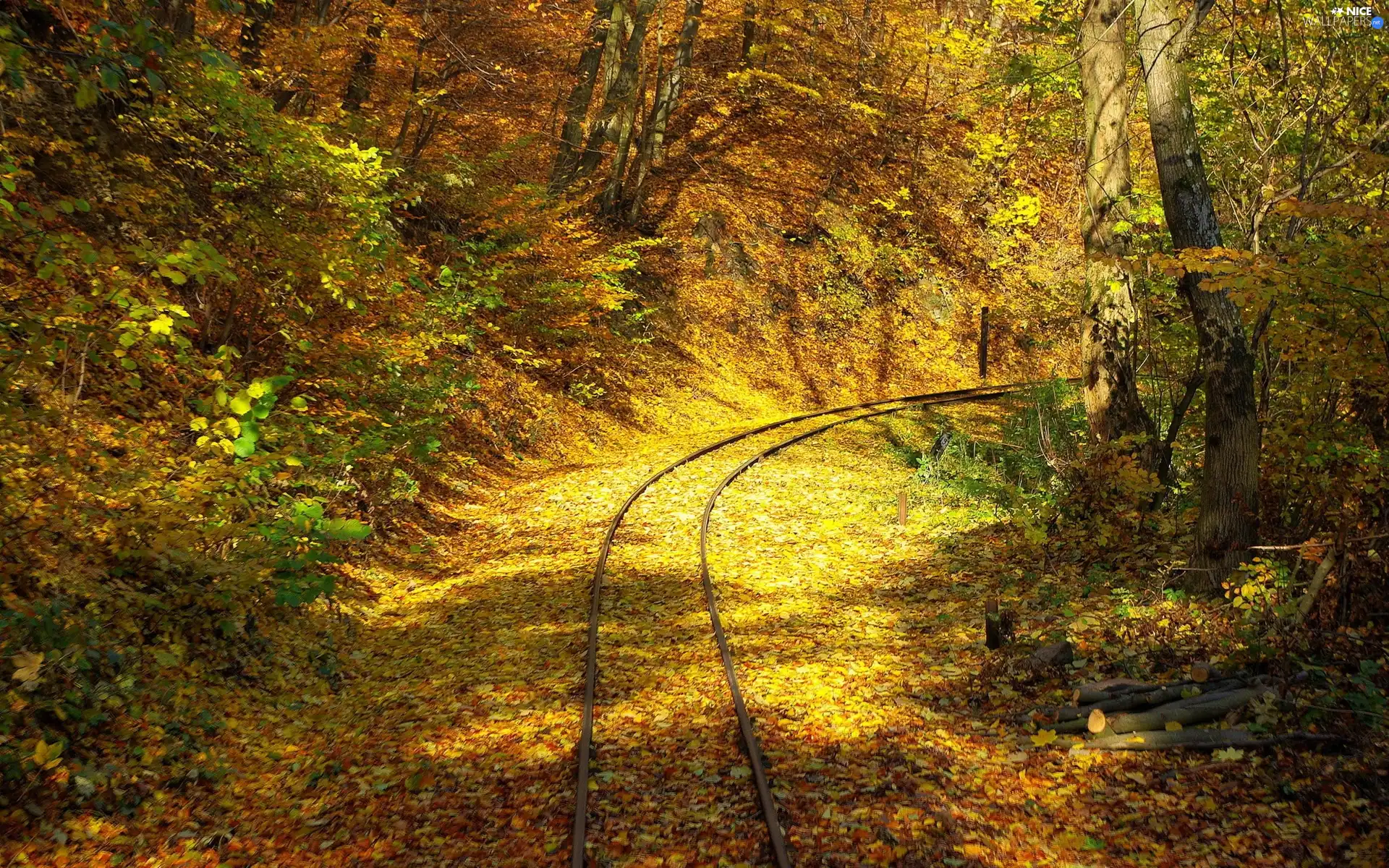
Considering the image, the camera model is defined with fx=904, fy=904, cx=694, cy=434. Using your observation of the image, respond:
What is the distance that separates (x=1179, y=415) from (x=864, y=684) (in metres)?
4.42

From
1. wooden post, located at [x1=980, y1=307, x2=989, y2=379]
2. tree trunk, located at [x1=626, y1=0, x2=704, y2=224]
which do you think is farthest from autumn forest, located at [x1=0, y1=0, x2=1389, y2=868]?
wooden post, located at [x1=980, y1=307, x2=989, y2=379]

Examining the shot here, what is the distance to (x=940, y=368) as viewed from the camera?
2875cm

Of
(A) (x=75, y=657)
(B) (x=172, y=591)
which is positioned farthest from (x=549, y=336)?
(A) (x=75, y=657)

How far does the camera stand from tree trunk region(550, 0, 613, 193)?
22031 millimetres

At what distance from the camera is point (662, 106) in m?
24.8

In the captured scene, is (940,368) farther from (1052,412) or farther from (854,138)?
(1052,412)

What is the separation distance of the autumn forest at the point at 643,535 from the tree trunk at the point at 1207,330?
0.12 ft

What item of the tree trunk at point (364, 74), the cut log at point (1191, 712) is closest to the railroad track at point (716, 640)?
the cut log at point (1191, 712)

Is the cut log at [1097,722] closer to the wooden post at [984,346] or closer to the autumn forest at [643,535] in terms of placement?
the autumn forest at [643,535]

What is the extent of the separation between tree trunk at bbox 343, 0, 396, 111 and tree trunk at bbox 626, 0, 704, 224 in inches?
342

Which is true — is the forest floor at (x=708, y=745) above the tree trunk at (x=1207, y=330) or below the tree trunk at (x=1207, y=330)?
below

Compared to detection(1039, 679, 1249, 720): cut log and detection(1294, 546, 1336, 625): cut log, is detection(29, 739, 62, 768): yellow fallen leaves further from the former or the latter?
detection(1294, 546, 1336, 625): cut log

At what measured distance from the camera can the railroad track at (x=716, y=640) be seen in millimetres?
5242

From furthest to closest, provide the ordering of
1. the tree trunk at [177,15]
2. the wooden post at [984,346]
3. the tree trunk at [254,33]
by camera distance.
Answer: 1. the wooden post at [984,346]
2. the tree trunk at [254,33]
3. the tree trunk at [177,15]
